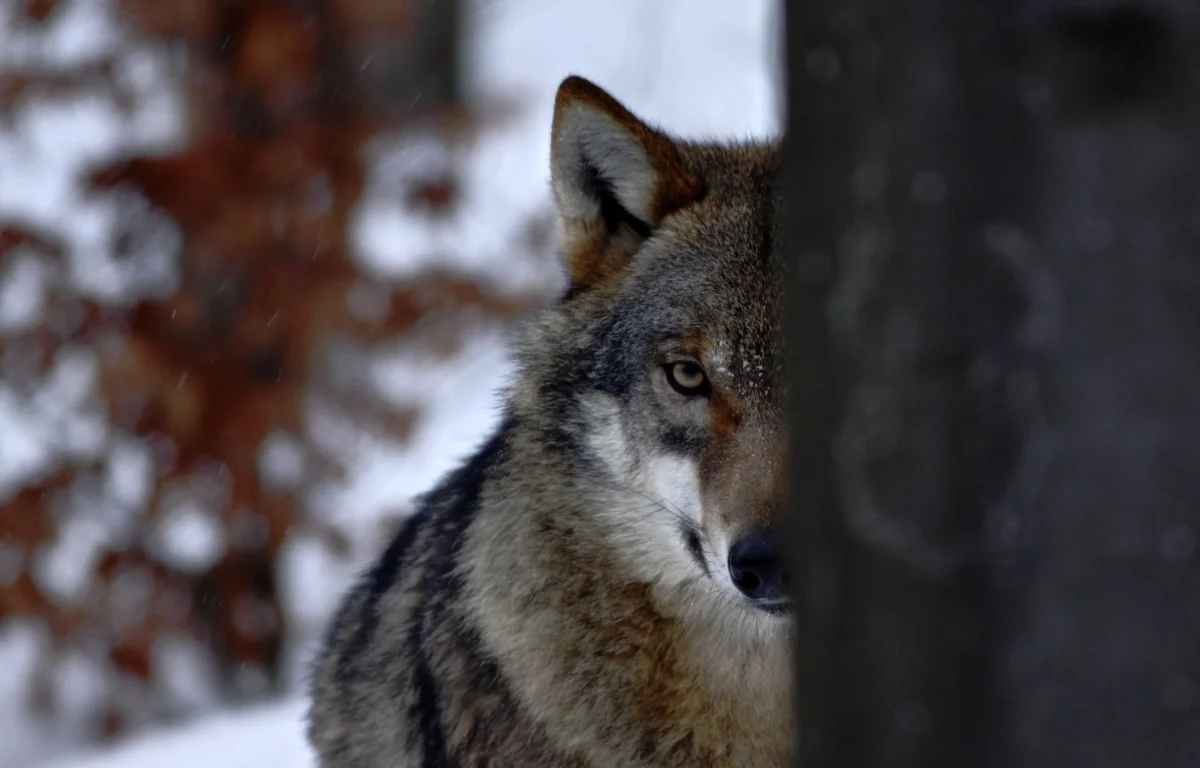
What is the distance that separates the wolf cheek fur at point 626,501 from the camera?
348 cm

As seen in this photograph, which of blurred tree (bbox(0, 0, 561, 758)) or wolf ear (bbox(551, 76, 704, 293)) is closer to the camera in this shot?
wolf ear (bbox(551, 76, 704, 293))

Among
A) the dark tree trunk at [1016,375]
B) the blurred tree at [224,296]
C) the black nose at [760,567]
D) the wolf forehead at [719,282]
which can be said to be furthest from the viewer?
the blurred tree at [224,296]

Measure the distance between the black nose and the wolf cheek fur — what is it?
110mm

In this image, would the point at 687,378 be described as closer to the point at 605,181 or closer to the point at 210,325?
the point at 605,181

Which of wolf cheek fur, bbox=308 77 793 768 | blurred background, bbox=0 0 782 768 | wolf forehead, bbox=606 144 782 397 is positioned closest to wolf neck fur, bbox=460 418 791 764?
wolf cheek fur, bbox=308 77 793 768

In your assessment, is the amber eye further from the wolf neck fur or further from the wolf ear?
the wolf ear

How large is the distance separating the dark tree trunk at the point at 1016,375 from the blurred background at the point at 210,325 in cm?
579

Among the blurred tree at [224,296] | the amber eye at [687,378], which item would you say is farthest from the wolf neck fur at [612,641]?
the blurred tree at [224,296]

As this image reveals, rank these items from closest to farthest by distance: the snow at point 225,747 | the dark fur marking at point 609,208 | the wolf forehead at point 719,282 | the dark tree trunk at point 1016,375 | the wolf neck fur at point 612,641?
the dark tree trunk at point 1016,375, the wolf forehead at point 719,282, the wolf neck fur at point 612,641, the dark fur marking at point 609,208, the snow at point 225,747

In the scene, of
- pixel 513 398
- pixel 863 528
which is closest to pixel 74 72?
pixel 513 398

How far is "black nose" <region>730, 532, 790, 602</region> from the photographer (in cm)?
308

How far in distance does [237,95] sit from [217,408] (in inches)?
73.6

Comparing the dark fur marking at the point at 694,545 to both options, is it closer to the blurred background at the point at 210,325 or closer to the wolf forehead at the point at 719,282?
the wolf forehead at the point at 719,282

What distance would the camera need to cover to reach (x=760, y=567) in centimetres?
309
